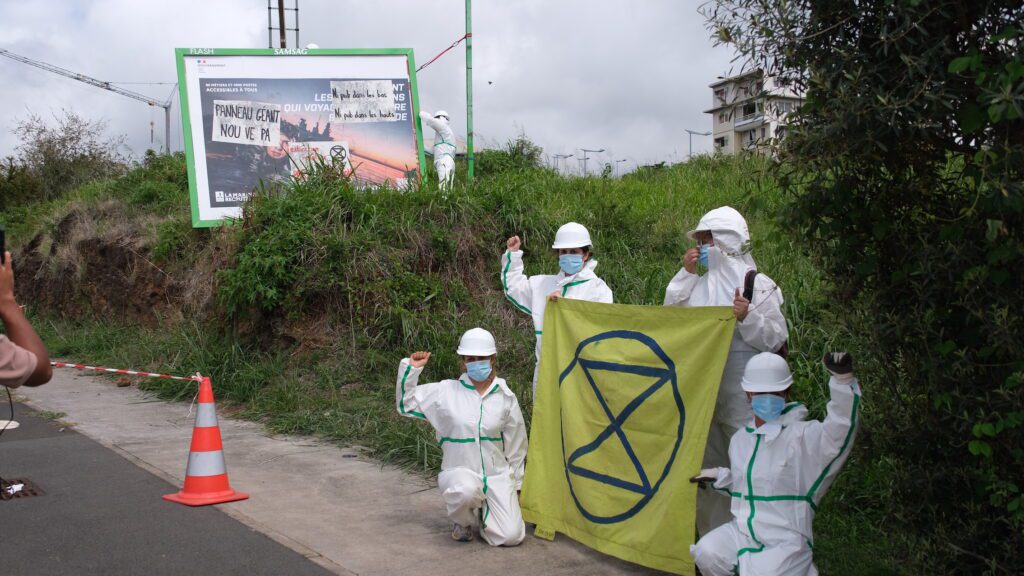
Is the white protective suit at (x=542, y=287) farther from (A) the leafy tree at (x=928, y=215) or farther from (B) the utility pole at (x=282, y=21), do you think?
(B) the utility pole at (x=282, y=21)

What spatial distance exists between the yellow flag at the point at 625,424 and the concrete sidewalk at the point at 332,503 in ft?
0.81

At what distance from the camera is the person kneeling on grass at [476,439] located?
5.79 m

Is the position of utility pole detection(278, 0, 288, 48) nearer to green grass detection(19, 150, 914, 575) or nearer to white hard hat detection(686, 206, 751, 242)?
green grass detection(19, 150, 914, 575)

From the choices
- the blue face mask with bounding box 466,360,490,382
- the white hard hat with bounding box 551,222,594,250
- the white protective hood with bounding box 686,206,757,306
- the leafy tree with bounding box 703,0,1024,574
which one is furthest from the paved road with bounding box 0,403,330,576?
the leafy tree with bounding box 703,0,1024,574

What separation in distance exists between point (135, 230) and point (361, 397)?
401 inches

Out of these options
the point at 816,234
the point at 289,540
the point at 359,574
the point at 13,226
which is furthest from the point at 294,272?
the point at 13,226

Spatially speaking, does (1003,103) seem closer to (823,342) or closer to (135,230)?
(823,342)

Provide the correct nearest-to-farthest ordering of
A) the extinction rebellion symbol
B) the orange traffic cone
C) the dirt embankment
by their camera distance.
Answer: the extinction rebellion symbol → the orange traffic cone → the dirt embankment

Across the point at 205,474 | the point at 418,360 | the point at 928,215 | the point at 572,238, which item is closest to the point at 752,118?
the point at 928,215

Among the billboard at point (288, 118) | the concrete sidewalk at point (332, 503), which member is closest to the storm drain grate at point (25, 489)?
the concrete sidewalk at point (332, 503)

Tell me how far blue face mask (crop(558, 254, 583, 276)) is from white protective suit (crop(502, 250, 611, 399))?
0.04 m

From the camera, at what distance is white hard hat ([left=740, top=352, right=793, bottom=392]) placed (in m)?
4.59

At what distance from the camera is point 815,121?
152 inches

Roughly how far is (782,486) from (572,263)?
2891mm
